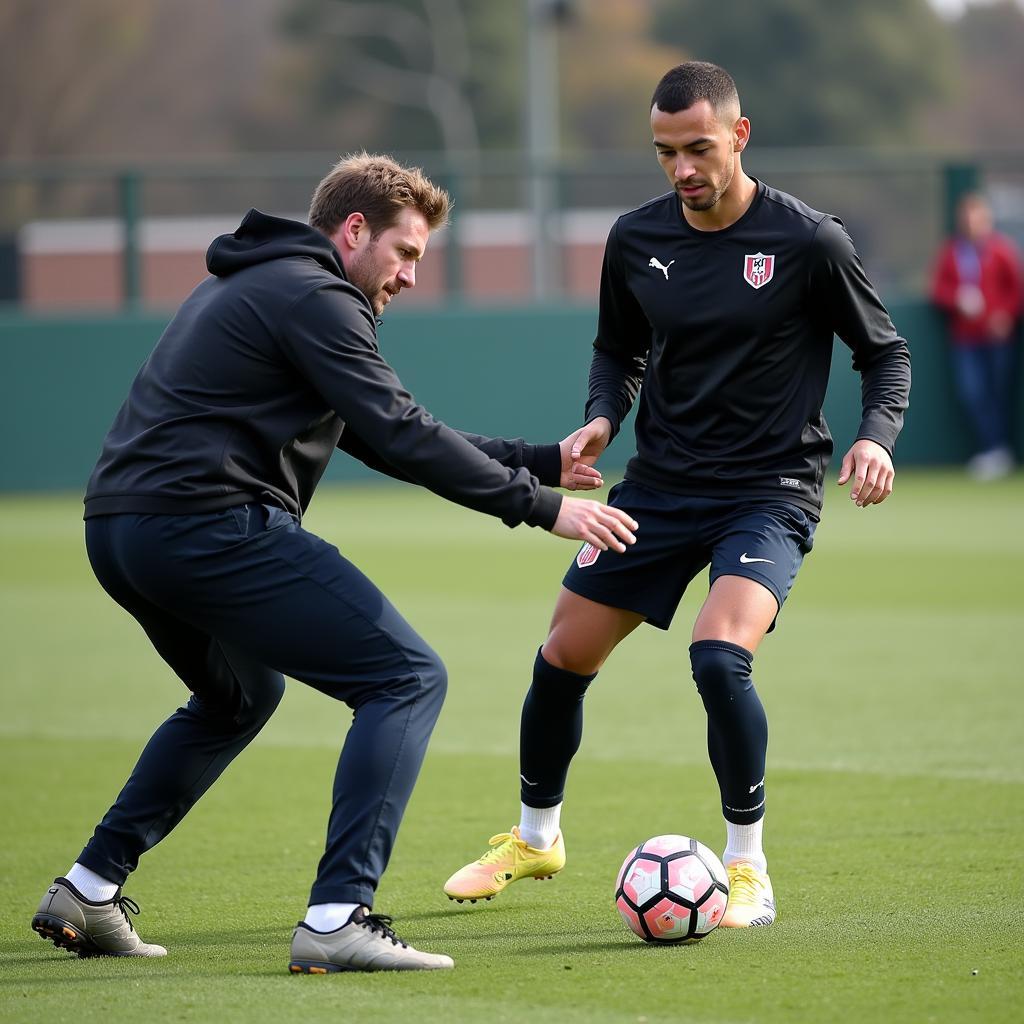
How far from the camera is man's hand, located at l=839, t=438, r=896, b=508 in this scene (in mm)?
5285

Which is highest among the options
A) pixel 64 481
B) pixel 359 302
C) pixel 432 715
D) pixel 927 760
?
pixel 359 302

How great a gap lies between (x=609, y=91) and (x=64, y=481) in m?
50.8

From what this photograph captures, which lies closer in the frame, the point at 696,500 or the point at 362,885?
the point at 362,885

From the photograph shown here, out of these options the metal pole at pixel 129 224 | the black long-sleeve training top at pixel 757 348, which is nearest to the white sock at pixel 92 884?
the black long-sleeve training top at pixel 757 348

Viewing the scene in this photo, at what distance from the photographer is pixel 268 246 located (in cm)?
481

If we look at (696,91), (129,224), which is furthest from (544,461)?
(129,224)

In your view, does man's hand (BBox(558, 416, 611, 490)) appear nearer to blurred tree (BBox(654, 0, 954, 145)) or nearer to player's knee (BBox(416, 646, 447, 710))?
player's knee (BBox(416, 646, 447, 710))

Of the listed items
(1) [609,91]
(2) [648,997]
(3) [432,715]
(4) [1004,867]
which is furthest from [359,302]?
(1) [609,91]

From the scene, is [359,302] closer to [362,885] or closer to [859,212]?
[362,885]

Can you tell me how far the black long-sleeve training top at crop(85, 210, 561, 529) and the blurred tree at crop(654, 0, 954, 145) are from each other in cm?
5790

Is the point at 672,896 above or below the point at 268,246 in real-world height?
below

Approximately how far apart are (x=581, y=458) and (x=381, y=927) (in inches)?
63.3

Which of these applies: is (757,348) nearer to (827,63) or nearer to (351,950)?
(351,950)

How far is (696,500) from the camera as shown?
5551 millimetres
